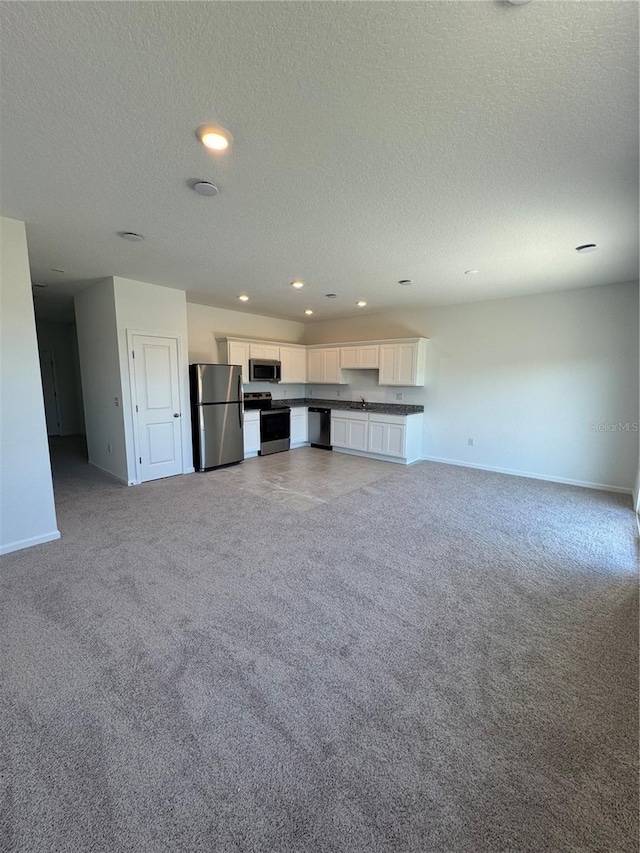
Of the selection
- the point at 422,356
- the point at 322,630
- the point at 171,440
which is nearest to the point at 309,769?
the point at 322,630

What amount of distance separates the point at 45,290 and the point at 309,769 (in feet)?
20.7

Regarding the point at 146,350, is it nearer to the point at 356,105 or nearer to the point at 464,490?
the point at 356,105

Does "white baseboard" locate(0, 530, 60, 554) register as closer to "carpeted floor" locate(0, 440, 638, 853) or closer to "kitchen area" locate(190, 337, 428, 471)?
"carpeted floor" locate(0, 440, 638, 853)

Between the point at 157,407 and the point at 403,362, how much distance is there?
13.3 ft

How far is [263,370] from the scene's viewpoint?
6.42 m

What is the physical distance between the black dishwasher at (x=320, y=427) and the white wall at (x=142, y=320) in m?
2.70

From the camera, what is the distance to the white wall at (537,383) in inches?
172

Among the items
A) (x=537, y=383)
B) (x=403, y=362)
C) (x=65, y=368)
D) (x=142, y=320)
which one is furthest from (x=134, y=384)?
(x=537, y=383)

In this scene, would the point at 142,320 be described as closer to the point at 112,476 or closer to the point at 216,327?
the point at 216,327

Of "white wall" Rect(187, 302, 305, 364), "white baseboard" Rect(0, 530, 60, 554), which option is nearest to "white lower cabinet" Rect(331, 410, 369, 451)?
"white wall" Rect(187, 302, 305, 364)

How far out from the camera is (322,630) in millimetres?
2057

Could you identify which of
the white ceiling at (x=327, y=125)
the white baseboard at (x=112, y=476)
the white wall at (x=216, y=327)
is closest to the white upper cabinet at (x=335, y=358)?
the white wall at (x=216, y=327)

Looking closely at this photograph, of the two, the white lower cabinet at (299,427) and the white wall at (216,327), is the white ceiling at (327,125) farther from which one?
the white lower cabinet at (299,427)

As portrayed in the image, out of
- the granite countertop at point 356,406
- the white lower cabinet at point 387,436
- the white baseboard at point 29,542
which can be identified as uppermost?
the granite countertop at point 356,406
